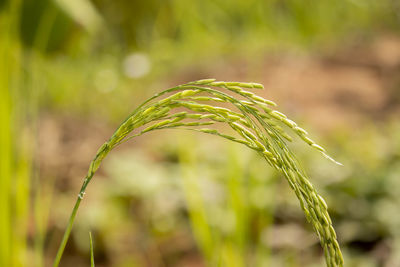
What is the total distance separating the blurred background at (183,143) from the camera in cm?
136

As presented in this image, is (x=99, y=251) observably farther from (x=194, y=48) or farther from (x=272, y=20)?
(x=272, y=20)

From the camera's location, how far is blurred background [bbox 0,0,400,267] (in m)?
1.36

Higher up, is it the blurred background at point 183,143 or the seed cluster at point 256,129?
the blurred background at point 183,143

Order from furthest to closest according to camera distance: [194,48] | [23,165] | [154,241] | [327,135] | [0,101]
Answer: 1. [194,48]
2. [327,135]
3. [154,241]
4. [23,165]
5. [0,101]

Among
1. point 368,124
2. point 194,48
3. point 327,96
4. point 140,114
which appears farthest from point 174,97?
point 194,48

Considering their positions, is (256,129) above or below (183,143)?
below

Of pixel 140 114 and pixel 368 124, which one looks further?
pixel 368 124

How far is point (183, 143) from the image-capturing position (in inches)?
67.3

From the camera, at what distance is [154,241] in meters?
1.68

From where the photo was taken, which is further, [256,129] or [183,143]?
[183,143]

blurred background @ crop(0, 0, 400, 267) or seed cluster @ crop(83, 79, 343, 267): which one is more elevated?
blurred background @ crop(0, 0, 400, 267)

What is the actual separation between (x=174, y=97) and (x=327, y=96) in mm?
3211

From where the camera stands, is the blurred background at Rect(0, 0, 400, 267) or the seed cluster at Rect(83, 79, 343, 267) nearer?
the seed cluster at Rect(83, 79, 343, 267)

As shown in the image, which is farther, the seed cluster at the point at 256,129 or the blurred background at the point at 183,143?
the blurred background at the point at 183,143
